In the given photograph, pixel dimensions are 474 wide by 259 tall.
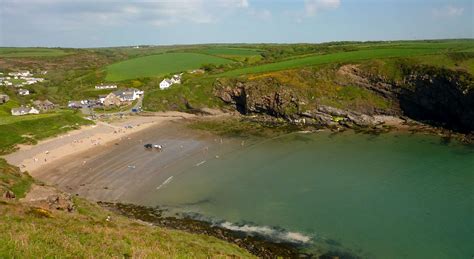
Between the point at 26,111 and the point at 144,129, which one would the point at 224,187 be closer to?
the point at 144,129

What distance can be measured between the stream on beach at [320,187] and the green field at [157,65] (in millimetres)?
82132

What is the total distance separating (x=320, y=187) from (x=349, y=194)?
3.91 meters

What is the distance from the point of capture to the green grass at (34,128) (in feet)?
232

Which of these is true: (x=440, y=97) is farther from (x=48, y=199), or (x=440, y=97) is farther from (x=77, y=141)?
(x=48, y=199)

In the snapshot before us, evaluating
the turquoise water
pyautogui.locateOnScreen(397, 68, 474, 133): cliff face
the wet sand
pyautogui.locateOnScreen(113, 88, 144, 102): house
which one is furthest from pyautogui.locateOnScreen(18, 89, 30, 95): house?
pyautogui.locateOnScreen(397, 68, 474, 133): cliff face

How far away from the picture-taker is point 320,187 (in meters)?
49.8

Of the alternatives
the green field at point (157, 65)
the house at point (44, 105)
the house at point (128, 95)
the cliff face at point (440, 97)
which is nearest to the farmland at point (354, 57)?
the cliff face at point (440, 97)

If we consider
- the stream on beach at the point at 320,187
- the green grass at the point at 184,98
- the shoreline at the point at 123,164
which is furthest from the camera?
the green grass at the point at 184,98

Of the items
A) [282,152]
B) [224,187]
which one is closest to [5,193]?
[224,187]

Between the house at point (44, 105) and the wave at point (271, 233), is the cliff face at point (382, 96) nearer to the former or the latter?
the house at point (44, 105)

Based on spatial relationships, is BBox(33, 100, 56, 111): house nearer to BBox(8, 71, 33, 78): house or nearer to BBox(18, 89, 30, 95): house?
BBox(18, 89, 30, 95): house

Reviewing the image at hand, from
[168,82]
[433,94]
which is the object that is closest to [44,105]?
[168,82]

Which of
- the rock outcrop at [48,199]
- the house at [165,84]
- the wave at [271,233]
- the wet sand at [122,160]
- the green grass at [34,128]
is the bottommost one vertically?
the wave at [271,233]

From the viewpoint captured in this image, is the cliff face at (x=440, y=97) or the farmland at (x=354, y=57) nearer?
the cliff face at (x=440, y=97)
